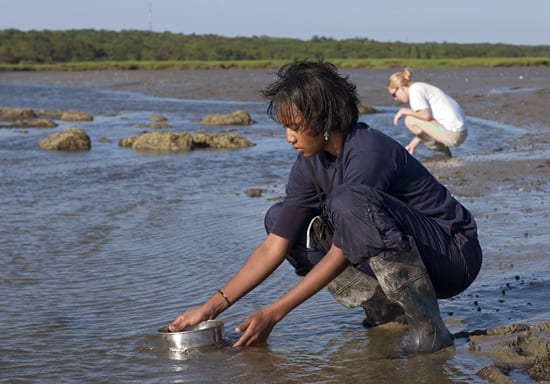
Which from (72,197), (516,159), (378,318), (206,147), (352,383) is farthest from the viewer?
(206,147)

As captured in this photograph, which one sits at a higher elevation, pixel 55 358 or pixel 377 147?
pixel 377 147

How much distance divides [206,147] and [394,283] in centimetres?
1008

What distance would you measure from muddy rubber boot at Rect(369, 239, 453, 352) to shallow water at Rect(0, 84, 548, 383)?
0.08 m

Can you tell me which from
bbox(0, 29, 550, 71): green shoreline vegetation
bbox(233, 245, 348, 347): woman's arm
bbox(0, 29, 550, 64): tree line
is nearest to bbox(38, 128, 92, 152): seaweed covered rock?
bbox(233, 245, 348, 347): woman's arm

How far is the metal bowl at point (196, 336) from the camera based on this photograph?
4.41 m

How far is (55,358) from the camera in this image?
4.53m

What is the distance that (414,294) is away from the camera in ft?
13.4

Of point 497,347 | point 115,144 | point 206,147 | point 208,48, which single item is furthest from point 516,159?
point 208,48

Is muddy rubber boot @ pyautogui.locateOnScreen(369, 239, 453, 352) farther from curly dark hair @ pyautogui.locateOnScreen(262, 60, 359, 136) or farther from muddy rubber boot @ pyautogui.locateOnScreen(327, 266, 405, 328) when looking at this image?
curly dark hair @ pyautogui.locateOnScreen(262, 60, 359, 136)

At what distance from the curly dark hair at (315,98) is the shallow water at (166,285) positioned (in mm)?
1067

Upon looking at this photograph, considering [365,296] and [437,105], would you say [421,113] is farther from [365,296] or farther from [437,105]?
[365,296]

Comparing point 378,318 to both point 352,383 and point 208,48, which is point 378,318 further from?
point 208,48

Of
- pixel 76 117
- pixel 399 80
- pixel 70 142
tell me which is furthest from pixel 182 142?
pixel 76 117

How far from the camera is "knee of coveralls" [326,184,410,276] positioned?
3918 mm
